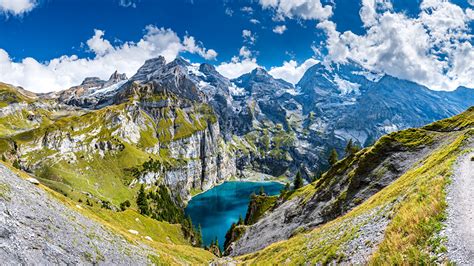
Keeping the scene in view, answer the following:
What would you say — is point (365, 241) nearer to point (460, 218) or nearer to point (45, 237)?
point (460, 218)

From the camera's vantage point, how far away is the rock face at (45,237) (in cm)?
2183

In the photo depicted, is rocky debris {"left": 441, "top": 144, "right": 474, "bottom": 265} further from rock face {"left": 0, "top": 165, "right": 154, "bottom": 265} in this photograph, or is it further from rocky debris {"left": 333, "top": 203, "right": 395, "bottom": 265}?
rock face {"left": 0, "top": 165, "right": 154, "bottom": 265}

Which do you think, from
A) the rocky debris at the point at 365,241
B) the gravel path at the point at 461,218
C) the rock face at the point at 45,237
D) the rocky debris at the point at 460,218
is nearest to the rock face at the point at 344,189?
the rocky debris at the point at 365,241

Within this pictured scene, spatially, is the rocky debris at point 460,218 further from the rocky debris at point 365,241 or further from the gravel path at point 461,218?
the rocky debris at point 365,241

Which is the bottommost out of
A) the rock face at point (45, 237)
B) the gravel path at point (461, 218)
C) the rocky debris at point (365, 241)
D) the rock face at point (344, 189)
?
the rock face at point (344, 189)

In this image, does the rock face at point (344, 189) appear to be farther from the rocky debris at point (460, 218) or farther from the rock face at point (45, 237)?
the rock face at point (45, 237)

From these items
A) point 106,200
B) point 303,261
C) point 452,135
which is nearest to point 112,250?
point 303,261

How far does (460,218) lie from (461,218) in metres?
0.05

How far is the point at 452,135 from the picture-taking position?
5200 centimetres

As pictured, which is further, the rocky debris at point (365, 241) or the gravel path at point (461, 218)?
the rocky debris at point (365, 241)

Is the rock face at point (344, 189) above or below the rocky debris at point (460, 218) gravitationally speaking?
below

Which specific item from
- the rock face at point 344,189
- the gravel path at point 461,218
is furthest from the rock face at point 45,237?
the rock face at point 344,189

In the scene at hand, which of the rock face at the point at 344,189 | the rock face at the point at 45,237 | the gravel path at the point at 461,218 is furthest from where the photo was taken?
the rock face at the point at 344,189

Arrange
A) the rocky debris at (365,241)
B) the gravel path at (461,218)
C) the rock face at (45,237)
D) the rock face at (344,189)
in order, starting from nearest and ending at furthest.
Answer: the gravel path at (461,218), the rocky debris at (365,241), the rock face at (45,237), the rock face at (344,189)
